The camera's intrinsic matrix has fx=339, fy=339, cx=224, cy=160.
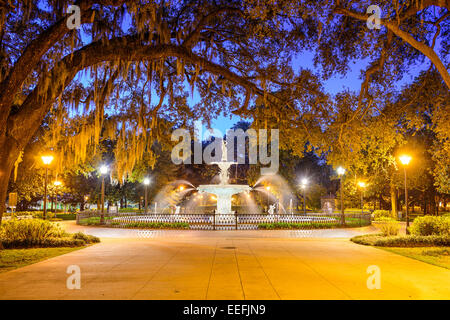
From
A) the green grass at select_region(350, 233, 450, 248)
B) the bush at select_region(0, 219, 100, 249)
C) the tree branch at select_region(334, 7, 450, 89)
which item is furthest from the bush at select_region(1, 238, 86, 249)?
the tree branch at select_region(334, 7, 450, 89)

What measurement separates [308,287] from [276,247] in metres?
6.37

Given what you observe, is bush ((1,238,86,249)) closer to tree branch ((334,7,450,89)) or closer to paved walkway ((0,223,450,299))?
paved walkway ((0,223,450,299))

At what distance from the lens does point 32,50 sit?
26.6 feet

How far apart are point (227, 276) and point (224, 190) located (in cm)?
1789

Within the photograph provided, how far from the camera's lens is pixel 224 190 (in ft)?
83.1

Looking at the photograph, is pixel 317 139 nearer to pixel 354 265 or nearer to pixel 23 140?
pixel 354 265

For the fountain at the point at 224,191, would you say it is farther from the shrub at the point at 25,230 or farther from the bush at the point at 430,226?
the shrub at the point at 25,230

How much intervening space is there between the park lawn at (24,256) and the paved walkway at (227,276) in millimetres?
576

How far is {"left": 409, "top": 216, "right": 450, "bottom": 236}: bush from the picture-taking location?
598 inches

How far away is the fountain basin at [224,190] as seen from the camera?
82.2 feet

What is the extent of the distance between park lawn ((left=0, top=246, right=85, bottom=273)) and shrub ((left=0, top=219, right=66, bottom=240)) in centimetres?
97

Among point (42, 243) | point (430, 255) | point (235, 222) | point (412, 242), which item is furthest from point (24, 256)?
point (412, 242)

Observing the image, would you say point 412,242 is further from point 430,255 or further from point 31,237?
point 31,237
